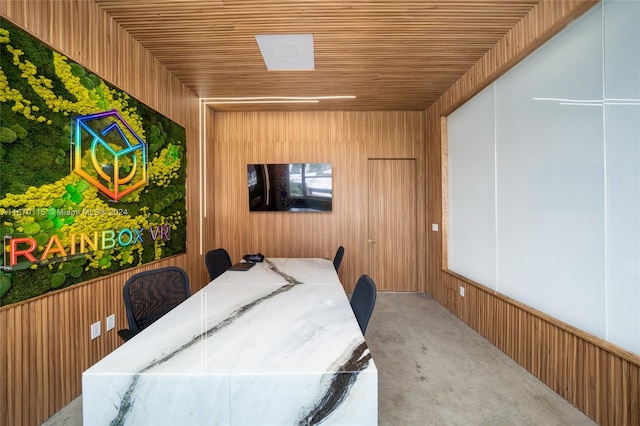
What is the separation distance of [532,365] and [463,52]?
3151 millimetres

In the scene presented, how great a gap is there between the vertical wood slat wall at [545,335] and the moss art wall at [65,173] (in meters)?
3.70

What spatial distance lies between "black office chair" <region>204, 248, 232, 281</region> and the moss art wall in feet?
1.89

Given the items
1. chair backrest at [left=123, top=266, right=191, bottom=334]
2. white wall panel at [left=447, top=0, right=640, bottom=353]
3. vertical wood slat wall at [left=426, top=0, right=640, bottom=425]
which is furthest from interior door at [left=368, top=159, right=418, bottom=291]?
chair backrest at [left=123, top=266, right=191, bottom=334]

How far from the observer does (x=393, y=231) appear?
182 inches

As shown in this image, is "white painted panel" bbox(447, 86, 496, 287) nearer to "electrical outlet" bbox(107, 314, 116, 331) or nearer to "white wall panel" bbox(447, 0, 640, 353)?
"white wall panel" bbox(447, 0, 640, 353)

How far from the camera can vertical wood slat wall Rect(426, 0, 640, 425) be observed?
1.69m

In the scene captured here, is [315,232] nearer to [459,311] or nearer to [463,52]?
[459,311]

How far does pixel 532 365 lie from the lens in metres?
2.31

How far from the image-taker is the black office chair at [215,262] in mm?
2963

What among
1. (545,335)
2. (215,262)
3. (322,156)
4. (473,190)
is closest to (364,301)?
(545,335)

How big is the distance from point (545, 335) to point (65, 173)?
396 cm

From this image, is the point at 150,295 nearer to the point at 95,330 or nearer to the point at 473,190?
the point at 95,330

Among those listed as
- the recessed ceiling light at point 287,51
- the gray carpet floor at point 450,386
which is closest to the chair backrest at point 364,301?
the gray carpet floor at point 450,386

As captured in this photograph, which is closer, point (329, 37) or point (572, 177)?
point (572, 177)
